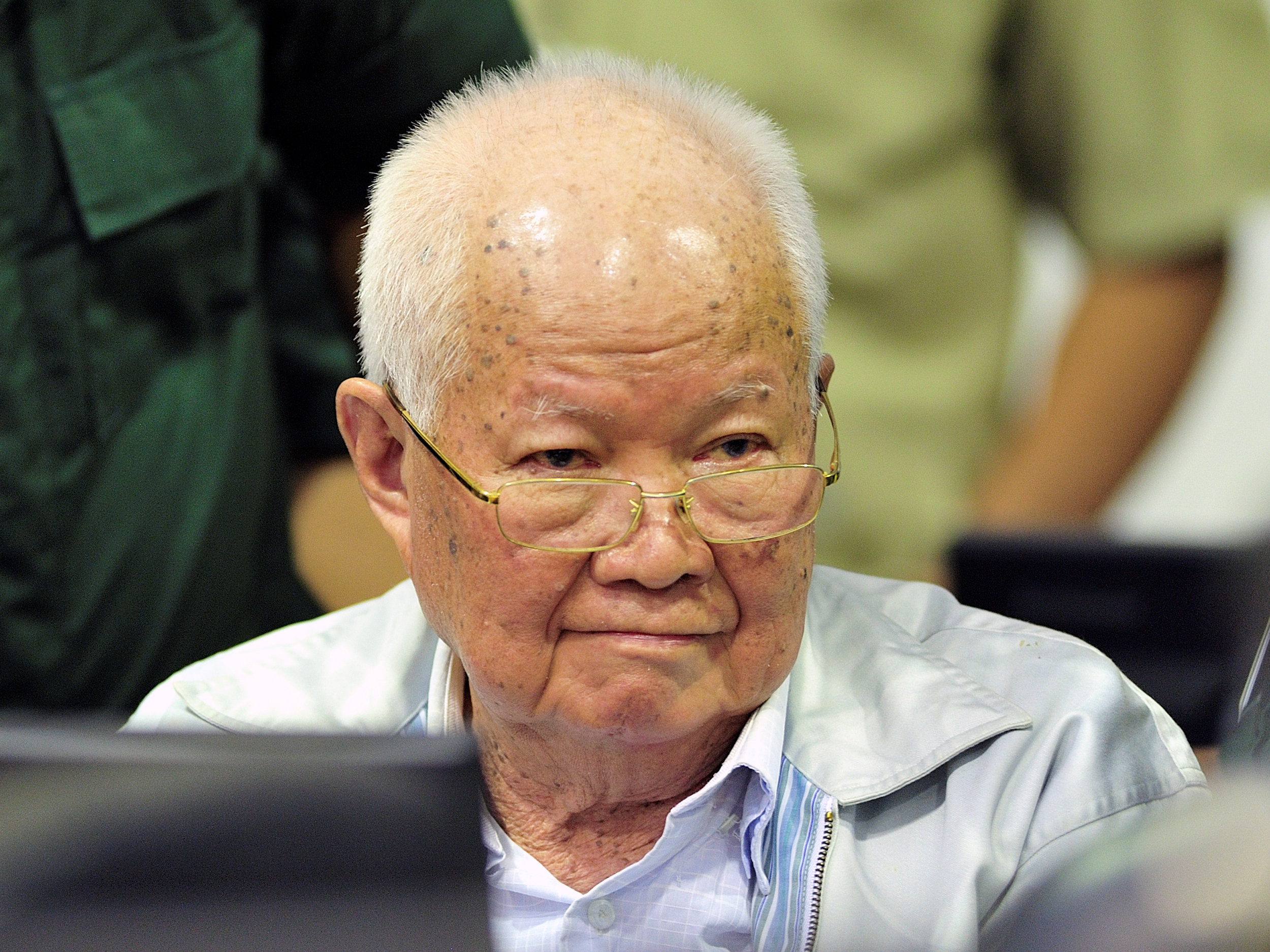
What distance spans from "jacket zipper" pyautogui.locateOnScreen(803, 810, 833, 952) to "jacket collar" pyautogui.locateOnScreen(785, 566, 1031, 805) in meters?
0.02

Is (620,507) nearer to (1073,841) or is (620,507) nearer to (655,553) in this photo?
(655,553)

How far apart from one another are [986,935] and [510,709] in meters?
0.38

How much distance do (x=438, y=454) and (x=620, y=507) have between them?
0.16m

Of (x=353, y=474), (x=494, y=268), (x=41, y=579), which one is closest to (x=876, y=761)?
Answer: (x=494, y=268)

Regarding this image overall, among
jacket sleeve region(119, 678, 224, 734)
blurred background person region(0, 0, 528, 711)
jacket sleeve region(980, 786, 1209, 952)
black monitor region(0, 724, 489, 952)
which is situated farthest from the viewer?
blurred background person region(0, 0, 528, 711)

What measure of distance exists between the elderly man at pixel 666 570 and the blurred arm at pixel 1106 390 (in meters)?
0.90

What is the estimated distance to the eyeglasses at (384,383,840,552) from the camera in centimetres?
108

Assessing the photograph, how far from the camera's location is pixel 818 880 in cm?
112

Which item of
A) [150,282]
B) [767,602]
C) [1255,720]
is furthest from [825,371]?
[150,282]

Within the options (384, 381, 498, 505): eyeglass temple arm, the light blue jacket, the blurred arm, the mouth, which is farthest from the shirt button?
the blurred arm

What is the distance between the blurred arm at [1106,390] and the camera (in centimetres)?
209

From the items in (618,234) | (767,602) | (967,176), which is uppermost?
(618,234)

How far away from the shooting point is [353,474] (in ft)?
5.54

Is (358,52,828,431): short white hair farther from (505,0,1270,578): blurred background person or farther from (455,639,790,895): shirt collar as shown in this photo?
(505,0,1270,578): blurred background person
